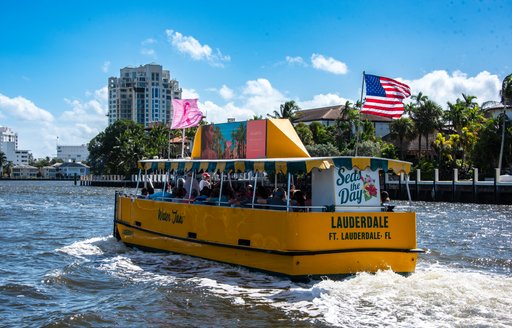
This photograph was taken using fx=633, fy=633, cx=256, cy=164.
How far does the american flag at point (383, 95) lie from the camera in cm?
1538

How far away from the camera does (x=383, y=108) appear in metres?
15.5

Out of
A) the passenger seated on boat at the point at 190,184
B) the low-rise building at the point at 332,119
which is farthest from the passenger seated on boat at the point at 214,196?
→ the low-rise building at the point at 332,119

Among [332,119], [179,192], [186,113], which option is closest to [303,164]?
[179,192]

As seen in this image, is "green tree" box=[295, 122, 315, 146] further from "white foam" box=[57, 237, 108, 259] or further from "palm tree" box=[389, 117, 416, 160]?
"white foam" box=[57, 237, 108, 259]

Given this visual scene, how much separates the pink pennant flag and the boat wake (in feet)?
15.6

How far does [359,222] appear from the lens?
1393 cm

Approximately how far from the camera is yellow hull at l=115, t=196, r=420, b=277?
13516 millimetres

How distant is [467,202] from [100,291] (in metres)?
43.7

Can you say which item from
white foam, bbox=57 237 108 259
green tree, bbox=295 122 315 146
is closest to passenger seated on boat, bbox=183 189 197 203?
white foam, bbox=57 237 108 259

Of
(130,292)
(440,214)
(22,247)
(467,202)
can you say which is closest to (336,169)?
(130,292)

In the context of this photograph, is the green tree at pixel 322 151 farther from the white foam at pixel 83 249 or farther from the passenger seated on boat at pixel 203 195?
the passenger seated on boat at pixel 203 195

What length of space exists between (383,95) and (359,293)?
204 inches

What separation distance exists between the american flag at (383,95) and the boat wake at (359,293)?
13.0 ft

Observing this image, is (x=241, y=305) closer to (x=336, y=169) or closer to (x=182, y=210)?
(x=336, y=169)
